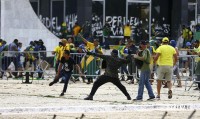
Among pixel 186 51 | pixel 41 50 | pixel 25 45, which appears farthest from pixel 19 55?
pixel 186 51

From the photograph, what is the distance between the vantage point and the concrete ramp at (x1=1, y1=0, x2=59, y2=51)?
36906 mm

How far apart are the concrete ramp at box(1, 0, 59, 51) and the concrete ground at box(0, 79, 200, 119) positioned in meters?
7.24

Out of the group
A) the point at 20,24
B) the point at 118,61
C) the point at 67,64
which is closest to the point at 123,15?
the point at 20,24

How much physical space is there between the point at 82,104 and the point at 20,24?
18466 mm

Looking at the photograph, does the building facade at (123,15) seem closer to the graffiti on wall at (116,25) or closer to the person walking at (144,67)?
the graffiti on wall at (116,25)

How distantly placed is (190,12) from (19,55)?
16.3 metres

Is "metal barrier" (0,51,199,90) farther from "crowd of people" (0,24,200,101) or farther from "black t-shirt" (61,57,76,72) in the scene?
"black t-shirt" (61,57,76,72)

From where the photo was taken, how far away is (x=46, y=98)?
21.4 metres

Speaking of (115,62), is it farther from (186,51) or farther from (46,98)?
(186,51)

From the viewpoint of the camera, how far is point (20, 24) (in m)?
37.2

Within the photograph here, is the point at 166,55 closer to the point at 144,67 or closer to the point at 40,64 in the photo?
the point at 144,67

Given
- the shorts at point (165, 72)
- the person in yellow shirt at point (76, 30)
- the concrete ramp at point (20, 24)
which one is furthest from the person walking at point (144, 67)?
the person in yellow shirt at point (76, 30)

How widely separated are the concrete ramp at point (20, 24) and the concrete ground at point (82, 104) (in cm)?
724

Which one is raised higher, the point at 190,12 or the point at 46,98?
the point at 190,12
